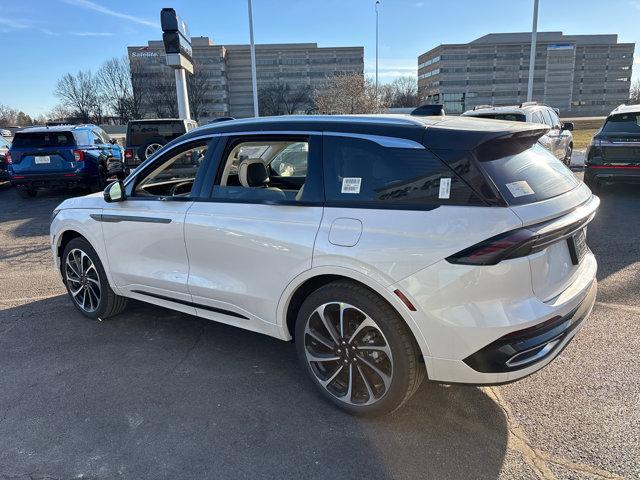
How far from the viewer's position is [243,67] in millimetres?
111625

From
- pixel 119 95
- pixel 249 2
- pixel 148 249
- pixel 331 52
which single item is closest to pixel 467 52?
pixel 331 52

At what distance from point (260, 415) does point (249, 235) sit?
1.15 metres

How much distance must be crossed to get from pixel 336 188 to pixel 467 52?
123600mm

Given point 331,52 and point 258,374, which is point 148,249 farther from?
point 331,52

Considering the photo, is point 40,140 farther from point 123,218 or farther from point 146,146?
point 123,218

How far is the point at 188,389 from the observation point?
3.27 m

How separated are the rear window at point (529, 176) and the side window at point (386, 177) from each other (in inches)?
7.7

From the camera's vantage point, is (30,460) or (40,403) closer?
(30,460)

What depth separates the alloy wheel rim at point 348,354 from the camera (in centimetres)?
274

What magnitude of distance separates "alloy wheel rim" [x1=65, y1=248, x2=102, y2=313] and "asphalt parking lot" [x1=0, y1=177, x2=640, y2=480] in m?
0.25

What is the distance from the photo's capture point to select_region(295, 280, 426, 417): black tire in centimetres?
261

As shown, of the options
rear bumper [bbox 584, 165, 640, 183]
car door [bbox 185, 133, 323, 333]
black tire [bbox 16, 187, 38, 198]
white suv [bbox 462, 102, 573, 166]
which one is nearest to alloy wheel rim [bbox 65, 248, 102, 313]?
car door [bbox 185, 133, 323, 333]

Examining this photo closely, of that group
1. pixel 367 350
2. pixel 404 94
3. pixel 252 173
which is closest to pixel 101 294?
pixel 252 173

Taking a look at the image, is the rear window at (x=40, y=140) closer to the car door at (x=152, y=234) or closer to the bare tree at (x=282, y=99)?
A: the car door at (x=152, y=234)
